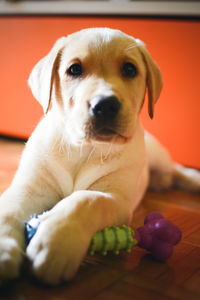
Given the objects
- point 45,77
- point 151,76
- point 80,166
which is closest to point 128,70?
point 151,76

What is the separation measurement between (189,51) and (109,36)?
215 cm

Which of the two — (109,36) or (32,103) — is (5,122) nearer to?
(32,103)

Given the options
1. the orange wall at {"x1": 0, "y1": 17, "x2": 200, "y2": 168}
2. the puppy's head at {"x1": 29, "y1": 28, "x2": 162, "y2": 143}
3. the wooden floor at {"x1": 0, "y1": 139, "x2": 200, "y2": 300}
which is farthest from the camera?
the orange wall at {"x1": 0, "y1": 17, "x2": 200, "y2": 168}

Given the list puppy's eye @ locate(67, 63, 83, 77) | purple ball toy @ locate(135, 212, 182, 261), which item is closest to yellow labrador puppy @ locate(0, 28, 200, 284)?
puppy's eye @ locate(67, 63, 83, 77)

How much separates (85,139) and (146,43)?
8.78 ft

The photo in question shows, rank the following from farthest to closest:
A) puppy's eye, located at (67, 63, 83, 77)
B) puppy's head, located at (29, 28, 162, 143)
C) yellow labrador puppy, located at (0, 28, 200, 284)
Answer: puppy's eye, located at (67, 63, 83, 77) → puppy's head, located at (29, 28, 162, 143) → yellow labrador puppy, located at (0, 28, 200, 284)

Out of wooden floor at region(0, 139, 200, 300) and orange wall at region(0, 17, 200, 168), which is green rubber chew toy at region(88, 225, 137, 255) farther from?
orange wall at region(0, 17, 200, 168)

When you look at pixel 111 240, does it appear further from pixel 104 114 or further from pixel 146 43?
pixel 146 43

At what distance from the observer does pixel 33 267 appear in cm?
127

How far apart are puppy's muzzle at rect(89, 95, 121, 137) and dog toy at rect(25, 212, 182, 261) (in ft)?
1.52

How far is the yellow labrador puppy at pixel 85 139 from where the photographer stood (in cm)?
156

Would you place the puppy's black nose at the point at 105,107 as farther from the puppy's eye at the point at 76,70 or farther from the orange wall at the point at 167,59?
the orange wall at the point at 167,59

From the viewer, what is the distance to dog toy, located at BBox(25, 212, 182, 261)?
1449 millimetres

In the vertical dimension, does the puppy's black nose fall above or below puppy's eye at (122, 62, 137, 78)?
below
